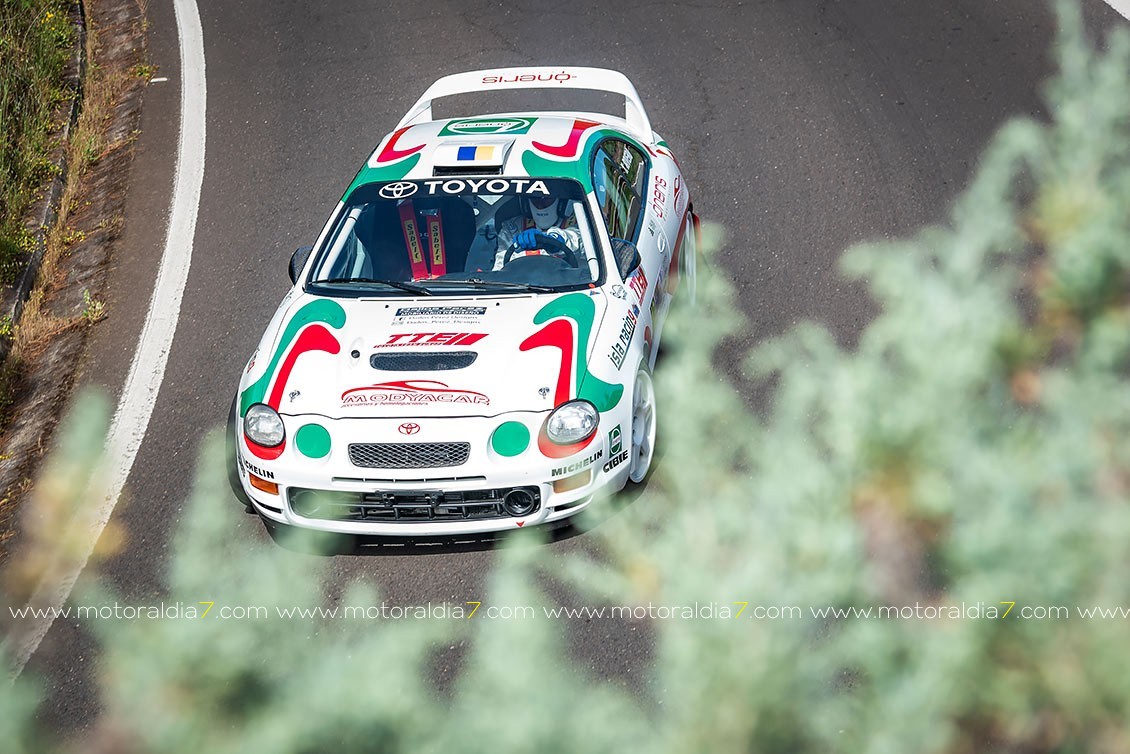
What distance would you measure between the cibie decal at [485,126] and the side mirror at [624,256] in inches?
52.3

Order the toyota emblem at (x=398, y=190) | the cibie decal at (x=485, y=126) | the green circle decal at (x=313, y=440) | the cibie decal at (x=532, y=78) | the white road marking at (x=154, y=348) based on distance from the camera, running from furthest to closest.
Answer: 1. the cibie decal at (x=532, y=78)
2. the cibie decal at (x=485, y=126)
3. the toyota emblem at (x=398, y=190)
4. the white road marking at (x=154, y=348)
5. the green circle decal at (x=313, y=440)

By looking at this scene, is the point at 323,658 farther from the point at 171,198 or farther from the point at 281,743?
the point at 171,198

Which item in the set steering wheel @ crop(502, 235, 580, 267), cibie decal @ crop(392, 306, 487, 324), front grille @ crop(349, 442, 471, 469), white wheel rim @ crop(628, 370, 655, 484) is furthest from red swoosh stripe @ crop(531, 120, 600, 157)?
front grille @ crop(349, 442, 471, 469)

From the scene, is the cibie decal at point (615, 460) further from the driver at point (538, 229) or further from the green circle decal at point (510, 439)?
the driver at point (538, 229)

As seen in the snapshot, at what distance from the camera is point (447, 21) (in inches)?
450

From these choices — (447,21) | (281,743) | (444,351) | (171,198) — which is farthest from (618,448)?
(447,21)

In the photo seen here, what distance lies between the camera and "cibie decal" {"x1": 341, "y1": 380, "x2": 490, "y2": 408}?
5238mm

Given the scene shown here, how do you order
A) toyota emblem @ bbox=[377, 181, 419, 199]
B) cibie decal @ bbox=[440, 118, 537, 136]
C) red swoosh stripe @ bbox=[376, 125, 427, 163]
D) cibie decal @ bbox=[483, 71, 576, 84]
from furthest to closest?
1. cibie decal @ bbox=[483, 71, 576, 84]
2. cibie decal @ bbox=[440, 118, 537, 136]
3. red swoosh stripe @ bbox=[376, 125, 427, 163]
4. toyota emblem @ bbox=[377, 181, 419, 199]

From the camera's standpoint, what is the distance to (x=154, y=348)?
7281mm

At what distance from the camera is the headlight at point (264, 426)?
533 centimetres

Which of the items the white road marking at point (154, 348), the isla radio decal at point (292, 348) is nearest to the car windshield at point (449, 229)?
the isla radio decal at point (292, 348)

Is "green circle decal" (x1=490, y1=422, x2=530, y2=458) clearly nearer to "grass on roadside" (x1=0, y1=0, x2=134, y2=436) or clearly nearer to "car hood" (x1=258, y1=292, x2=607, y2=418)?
"car hood" (x1=258, y1=292, x2=607, y2=418)

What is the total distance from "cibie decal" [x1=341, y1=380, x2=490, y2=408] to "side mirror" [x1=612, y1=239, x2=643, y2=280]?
1.21m

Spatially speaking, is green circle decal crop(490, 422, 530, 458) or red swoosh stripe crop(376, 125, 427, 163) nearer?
green circle decal crop(490, 422, 530, 458)
